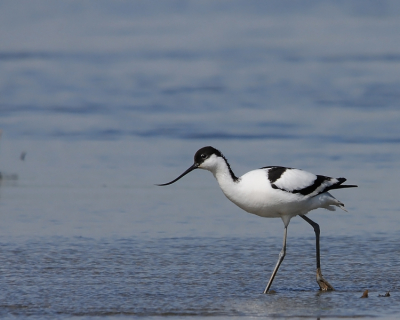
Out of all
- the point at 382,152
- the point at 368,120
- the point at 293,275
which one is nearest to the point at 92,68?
the point at 368,120

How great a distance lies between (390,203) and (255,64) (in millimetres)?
11426

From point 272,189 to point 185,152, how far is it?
5554 millimetres

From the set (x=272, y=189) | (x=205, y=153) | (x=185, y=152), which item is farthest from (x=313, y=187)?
(x=185, y=152)

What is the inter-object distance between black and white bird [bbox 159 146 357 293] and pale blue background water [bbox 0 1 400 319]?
1.97ft

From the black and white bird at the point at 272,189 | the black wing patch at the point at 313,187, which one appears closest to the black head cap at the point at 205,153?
the black and white bird at the point at 272,189

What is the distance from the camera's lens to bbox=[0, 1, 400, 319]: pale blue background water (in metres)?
7.16

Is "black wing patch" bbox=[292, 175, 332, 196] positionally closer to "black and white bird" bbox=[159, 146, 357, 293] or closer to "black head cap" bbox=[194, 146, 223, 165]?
"black and white bird" bbox=[159, 146, 357, 293]

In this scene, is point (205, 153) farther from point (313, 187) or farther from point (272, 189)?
point (313, 187)

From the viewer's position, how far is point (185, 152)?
12844 millimetres

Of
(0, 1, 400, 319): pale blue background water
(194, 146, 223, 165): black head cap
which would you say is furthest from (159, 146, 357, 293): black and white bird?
(0, 1, 400, 319): pale blue background water

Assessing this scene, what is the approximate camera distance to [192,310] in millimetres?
6418

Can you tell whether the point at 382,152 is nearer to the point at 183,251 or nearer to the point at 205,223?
the point at 205,223

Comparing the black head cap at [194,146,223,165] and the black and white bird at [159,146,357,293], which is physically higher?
the black head cap at [194,146,223,165]

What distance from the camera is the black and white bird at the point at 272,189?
7.38 meters
